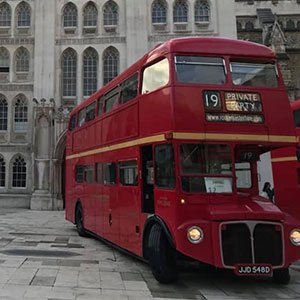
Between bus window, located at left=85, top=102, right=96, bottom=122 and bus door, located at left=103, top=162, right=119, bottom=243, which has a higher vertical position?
bus window, located at left=85, top=102, right=96, bottom=122

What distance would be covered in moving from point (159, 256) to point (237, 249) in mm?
1288

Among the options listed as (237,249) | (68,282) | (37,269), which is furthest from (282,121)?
(37,269)

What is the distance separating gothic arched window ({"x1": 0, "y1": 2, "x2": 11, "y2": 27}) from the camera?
2420 cm

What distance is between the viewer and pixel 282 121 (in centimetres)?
642

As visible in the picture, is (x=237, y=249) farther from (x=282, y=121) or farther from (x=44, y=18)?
(x=44, y=18)

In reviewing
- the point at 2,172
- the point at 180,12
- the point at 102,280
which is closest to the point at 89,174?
the point at 102,280

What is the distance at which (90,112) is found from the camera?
1044cm

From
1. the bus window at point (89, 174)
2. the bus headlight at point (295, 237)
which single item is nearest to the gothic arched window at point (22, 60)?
the bus window at point (89, 174)

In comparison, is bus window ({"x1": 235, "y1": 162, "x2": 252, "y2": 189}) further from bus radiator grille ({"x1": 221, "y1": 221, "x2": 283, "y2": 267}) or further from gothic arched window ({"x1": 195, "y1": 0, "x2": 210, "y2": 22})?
gothic arched window ({"x1": 195, "y1": 0, "x2": 210, "y2": 22})

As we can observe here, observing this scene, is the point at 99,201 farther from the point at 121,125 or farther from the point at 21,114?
the point at 21,114

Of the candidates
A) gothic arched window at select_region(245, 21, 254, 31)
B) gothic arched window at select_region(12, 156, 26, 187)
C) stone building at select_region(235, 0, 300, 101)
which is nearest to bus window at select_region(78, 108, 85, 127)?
gothic arched window at select_region(12, 156, 26, 187)

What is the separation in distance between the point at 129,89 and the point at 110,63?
16802 millimetres

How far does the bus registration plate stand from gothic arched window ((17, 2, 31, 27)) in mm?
23142

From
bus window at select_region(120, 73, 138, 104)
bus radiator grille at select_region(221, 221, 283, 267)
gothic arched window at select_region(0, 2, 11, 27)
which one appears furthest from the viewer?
gothic arched window at select_region(0, 2, 11, 27)
